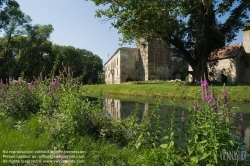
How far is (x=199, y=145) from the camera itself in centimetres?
264

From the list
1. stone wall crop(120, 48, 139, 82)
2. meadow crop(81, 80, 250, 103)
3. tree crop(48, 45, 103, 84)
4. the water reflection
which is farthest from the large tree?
tree crop(48, 45, 103, 84)

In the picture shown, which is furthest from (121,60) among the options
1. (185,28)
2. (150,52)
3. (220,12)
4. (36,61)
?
(220,12)

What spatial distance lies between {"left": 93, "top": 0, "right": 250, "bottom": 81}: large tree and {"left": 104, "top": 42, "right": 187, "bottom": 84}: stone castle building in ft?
49.2

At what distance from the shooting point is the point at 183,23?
73.8 feet

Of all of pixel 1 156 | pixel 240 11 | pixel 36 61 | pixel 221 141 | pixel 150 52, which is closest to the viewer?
pixel 221 141

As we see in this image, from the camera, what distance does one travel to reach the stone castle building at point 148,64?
39938mm

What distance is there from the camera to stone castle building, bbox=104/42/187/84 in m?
39.9

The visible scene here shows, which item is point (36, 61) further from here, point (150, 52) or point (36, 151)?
point (36, 151)

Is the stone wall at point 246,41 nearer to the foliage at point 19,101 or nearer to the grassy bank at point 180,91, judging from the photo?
the grassy bank at point 180,91

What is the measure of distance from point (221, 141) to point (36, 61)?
148ft

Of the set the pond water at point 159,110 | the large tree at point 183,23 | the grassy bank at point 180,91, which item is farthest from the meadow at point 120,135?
the large tree at point 183,23

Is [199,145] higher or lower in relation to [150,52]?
lower

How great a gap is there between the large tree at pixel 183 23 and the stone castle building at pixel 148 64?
14990 mm

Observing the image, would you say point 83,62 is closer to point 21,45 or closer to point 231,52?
point 21,45
